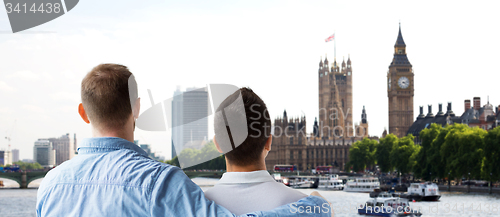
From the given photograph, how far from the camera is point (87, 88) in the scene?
7.68 feet

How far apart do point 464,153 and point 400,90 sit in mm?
74170

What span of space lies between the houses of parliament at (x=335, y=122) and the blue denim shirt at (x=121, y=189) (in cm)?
10658

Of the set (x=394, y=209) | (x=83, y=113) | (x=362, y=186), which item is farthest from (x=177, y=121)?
(x=362, y=186)

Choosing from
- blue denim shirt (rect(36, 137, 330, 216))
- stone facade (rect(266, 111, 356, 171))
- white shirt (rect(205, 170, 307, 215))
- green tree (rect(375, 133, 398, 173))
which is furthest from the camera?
stone facade (rect(266, 111, 356, 171))

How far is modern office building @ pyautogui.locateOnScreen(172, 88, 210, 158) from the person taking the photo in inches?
105

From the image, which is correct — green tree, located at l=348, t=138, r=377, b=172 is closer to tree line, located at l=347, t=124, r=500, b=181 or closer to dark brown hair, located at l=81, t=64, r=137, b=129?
tree line, located at l=347, t=124, r=500, b=181

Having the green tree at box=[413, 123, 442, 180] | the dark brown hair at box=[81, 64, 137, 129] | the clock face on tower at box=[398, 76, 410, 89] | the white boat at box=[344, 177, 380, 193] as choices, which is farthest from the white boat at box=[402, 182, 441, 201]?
the clock face on tower at box=[398, 76, 410, 89]

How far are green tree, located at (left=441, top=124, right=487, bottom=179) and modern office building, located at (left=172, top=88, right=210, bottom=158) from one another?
47.3m

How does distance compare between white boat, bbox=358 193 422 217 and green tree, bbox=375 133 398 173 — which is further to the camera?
green tree, bbox=375 133 398 173

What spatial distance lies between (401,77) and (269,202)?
398 feet

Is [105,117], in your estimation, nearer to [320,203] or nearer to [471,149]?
[320,203]

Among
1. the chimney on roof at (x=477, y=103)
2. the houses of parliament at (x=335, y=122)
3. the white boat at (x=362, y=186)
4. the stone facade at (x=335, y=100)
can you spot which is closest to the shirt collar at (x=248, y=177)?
the white boat at (x=362, y=186)

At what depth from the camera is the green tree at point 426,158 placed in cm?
5541

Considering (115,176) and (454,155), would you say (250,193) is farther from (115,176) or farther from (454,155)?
(454,155)
